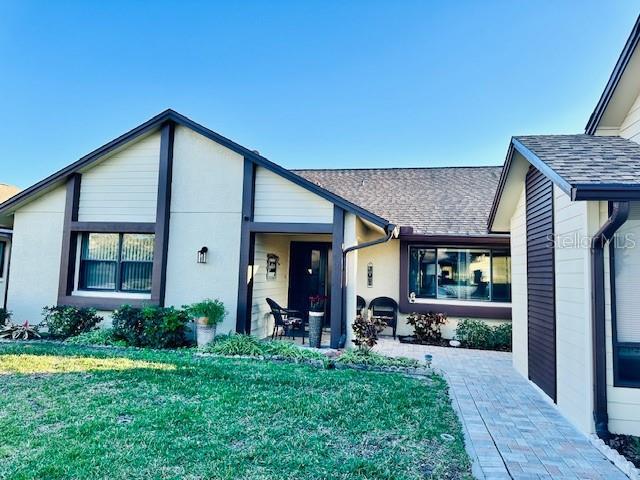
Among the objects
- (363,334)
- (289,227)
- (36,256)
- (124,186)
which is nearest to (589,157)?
(363,334)

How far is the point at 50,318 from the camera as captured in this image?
29.1 ft

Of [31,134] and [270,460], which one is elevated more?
[31,134]

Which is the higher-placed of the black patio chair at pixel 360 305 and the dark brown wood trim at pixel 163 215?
the dark brown wood trim at pixel 163 215

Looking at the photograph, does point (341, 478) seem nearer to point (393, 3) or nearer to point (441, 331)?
point (441, 331)

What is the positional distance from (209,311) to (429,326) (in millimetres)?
5529

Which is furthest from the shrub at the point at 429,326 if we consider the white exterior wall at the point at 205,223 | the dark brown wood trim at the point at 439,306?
the white exterior wall at the point at 205,223

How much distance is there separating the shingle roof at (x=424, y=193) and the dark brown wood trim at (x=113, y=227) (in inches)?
260

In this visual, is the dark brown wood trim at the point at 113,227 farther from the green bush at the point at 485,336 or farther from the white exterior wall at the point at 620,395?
the white exterior wall at the point at 620,395

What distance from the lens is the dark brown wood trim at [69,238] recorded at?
9.02 m

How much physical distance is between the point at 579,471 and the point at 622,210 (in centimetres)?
241

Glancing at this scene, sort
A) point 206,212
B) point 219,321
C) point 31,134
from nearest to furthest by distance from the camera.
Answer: point 219,321 < point 206,212 < point 31,134

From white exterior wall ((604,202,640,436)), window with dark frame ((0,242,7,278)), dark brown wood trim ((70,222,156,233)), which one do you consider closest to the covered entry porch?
dark brown wood trim ((70,222,156,233))

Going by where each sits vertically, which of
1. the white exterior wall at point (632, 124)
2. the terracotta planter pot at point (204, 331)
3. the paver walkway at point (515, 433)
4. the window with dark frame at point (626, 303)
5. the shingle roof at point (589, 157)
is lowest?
the paver walkway at point (515, 433)

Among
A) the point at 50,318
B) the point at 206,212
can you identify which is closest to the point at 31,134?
the point at 50,318
